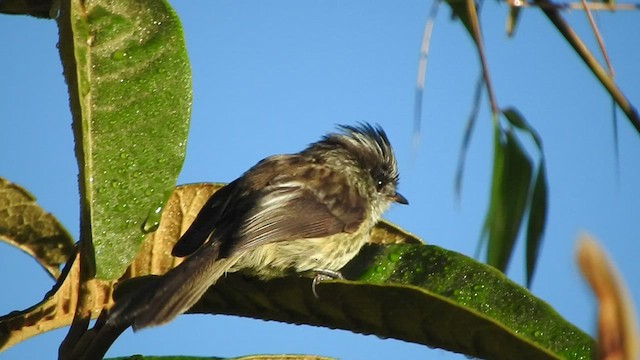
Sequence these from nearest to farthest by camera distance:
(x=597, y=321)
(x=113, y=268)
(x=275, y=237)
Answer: (x=597, y=321), (x=113, y=268), (x=275, y=237)

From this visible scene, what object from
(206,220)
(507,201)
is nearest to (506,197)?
(507,201)

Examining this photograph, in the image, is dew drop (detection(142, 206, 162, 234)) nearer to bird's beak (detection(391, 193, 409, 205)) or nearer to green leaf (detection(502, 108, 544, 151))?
green leaf (detection(502, 108, 544, 151))

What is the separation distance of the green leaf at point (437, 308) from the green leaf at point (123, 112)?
0.50 meters

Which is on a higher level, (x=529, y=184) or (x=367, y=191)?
(x=529, y=184)

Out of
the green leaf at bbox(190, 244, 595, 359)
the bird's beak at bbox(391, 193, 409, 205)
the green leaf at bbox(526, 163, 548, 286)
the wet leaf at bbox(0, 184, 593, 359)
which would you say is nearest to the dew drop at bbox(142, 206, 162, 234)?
the wet leaf at bbox(0, 184, 593, 359)

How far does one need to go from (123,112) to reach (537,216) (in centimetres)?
153

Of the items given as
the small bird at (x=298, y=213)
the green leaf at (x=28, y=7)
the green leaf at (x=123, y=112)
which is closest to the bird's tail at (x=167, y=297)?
the small bird at (x=298, y=213)

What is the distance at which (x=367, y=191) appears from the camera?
560 cm

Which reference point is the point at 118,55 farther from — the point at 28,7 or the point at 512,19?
the point at 512,19

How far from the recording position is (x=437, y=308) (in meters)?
2.29

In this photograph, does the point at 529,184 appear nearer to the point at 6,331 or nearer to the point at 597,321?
the point at 6,331

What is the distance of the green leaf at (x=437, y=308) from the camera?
7.25 feet

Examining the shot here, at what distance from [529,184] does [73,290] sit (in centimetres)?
167

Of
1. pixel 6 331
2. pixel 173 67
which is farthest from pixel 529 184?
pixel 6 331
